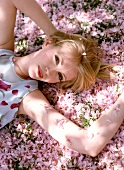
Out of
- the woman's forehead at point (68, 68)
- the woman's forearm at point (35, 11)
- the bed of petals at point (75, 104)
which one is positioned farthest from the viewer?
the woman's forearm at point (35, 11)

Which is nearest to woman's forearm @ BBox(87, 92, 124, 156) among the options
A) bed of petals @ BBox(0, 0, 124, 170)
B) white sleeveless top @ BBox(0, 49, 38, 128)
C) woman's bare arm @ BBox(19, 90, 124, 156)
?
woman's bare arm @ BBox(19, 90, 124, 156)

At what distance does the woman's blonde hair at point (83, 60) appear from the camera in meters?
2.78

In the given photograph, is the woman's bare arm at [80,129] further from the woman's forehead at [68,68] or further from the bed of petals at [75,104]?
the woman's forehead at [68,68]

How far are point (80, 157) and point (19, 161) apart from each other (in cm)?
54

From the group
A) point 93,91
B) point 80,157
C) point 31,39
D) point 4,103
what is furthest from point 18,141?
point 31,39

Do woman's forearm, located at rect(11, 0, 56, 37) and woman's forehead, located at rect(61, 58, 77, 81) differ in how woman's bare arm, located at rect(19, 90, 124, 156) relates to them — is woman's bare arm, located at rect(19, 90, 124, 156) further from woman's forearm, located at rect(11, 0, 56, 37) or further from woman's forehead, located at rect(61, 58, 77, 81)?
woman's forearm, located at rect(11, 0, 56, 37)

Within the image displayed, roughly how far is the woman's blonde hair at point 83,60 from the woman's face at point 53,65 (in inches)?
2.0

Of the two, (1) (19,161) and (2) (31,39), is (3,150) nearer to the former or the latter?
(1) (19,161)

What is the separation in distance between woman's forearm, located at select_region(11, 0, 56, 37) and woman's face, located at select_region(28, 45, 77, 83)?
381mm

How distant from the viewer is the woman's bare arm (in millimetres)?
2740

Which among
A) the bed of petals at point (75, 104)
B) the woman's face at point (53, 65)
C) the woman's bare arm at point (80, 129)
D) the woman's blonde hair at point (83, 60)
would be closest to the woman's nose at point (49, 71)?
the woman's face at point (53, 65)

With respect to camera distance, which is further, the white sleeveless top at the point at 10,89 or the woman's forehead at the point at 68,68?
the white sleeveless top at the point at 10,89

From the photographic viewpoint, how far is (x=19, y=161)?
10.0ft

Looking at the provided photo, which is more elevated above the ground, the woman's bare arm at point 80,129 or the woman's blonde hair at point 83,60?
the woman's blonde hair at point 83,60
